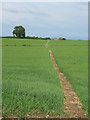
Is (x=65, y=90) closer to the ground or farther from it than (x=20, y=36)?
closer to the ground

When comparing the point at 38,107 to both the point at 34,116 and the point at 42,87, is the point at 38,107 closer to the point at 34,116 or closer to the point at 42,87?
the point at 34,116

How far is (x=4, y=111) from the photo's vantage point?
26.5 feet

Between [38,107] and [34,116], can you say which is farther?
[38,107]

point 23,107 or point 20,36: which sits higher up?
point 20,36

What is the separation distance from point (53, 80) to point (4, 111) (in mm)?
5538

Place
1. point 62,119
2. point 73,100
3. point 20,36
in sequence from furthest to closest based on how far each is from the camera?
point 20,36 → point 73,100 → point 62,119

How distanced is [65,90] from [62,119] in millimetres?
3888

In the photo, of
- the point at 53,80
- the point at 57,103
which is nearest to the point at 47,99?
the point at 57,103

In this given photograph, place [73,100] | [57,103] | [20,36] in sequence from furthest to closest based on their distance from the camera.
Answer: [20,36] < [73,100] < [57,103]

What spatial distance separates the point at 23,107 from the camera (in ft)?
27.6

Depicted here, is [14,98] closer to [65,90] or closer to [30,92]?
[30,92]

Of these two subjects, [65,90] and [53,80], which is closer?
[65,90]

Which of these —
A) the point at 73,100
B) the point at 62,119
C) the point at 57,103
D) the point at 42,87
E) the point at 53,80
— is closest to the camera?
the point at 62,119

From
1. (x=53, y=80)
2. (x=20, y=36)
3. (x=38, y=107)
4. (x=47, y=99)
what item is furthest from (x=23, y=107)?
(x=20, y=36)
